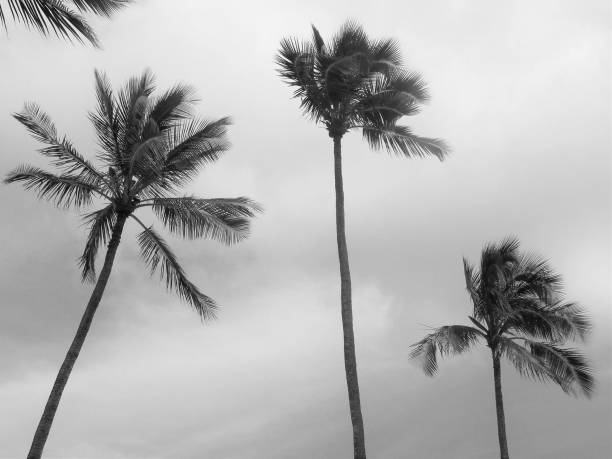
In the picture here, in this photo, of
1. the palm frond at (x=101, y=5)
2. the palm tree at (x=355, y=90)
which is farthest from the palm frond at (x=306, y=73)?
the palm frond at (x=101, y=5)

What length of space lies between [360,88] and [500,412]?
39.1 feet

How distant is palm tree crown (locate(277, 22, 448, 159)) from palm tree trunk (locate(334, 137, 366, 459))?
38.9 inches

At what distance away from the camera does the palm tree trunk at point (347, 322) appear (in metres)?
12.7

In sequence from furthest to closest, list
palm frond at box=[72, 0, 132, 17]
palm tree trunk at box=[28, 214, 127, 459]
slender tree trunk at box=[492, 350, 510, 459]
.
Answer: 1. slender tree trunk at box=[492, 350, 510, 459]
2. palm tree trunk at box=[28, 214, 127, 459]
3. palm frond at box=[72, 0, 132, 17]

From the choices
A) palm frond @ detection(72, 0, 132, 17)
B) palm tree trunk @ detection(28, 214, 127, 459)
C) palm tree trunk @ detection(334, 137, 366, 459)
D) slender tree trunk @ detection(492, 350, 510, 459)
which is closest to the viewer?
palm frond @ detection(72, 0, 132, 17)

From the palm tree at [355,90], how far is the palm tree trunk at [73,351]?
19.8 ft

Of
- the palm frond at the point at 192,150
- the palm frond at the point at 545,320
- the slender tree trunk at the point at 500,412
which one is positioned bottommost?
the slender tree trunk at the point at 500,412

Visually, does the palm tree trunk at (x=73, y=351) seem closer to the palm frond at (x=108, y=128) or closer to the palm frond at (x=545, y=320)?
the palm frond at (x=108, y=128)

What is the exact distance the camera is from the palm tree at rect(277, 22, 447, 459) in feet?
51.5

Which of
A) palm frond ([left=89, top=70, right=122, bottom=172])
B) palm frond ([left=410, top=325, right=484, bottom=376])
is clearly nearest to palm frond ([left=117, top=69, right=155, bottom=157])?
palm frond ([left=89, top=70, right=122, bottom=172])

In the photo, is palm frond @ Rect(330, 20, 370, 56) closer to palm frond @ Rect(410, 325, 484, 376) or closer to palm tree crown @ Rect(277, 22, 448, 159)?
palm tree crown @ Rect(277, 22, 448, 159)

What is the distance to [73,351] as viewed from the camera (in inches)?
537

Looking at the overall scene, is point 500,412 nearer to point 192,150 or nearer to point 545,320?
point 545,320

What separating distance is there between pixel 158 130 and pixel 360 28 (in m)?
6.23
